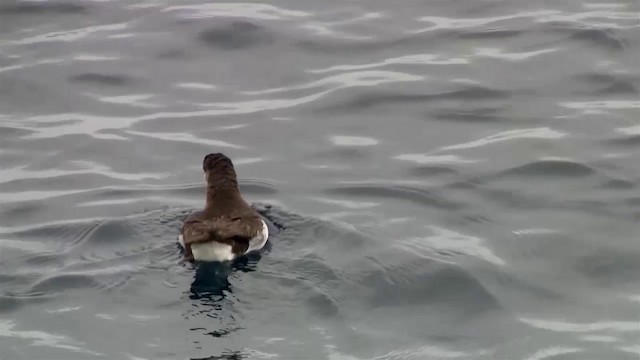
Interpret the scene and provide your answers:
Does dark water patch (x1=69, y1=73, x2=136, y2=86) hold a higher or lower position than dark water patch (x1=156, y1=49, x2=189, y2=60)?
lower

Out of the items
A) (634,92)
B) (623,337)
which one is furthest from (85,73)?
(623,337)

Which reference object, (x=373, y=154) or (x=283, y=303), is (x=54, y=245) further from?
(x=373, y=154)

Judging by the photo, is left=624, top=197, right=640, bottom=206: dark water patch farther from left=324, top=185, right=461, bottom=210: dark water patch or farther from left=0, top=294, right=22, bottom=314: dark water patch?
left=0, top=294, right=22, bottom=314: dark water patch

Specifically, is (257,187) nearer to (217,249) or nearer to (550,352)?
(217,249)

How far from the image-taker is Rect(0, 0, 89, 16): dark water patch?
58.6 ft

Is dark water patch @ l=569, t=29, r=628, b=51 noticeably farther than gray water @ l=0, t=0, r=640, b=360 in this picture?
Yes

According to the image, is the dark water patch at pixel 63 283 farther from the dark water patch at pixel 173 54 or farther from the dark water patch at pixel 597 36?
the dark water patch at pixel 597 36

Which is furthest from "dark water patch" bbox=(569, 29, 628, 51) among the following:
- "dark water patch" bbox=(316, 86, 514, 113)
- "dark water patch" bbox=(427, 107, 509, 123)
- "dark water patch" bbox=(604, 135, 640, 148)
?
"dark water patch" bbox=(604, 135, 640, 148)

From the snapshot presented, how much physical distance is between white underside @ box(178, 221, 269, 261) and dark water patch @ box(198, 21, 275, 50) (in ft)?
19.0

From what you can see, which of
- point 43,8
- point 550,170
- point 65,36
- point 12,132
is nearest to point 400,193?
point 550,170

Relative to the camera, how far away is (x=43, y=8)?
1805cm

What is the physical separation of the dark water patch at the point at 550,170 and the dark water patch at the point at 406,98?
6.12 feet

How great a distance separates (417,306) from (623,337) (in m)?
1.46

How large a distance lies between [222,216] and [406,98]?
12.9 feet
